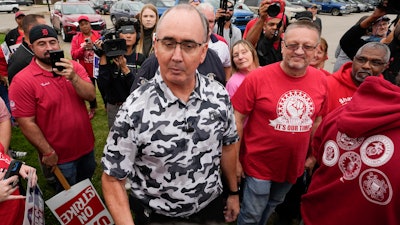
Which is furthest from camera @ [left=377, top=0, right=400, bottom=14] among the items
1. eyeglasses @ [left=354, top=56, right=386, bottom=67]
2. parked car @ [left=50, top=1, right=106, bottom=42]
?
parked car @ [left=50, top=1, right=106, bottom=42]

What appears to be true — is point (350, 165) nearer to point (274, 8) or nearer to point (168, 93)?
point (168, 93)

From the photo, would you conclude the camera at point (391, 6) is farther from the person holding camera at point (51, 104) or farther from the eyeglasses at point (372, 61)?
the person holding camera at point (51, 104)

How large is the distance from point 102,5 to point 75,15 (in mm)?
13480

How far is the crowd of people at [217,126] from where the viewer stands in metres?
1.50

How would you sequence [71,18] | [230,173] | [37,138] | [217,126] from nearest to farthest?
1. [217,126]
2. [230,173]
3. [37,138]
4. [71,18]

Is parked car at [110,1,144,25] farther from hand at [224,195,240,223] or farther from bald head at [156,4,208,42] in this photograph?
bald head at [156,4,208,42]

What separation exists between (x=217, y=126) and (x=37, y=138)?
5.90ft

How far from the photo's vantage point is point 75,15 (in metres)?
13.3

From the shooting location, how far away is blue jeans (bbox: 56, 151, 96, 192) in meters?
2.90

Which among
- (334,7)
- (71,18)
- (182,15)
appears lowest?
(334,7)

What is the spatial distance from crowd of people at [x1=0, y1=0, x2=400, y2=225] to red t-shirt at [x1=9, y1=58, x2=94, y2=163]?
0.01 meters

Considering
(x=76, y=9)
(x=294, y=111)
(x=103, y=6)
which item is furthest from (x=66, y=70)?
(x=103, y=6)

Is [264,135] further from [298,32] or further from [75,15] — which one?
[75,15]

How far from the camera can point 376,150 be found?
1501mm
